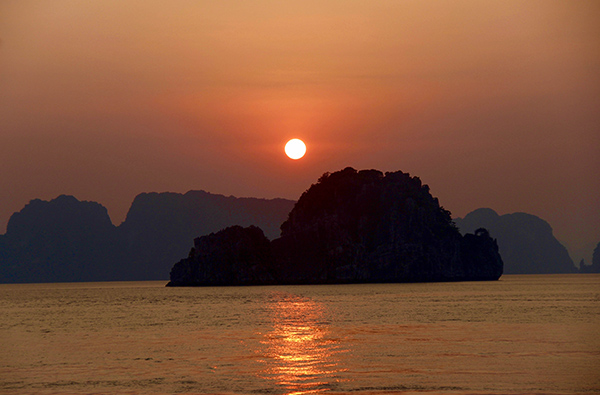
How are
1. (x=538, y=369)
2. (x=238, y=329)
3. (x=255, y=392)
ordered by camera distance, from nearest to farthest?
(x=255, y=392) < (x=538, y=369) < (x=238, y=329)

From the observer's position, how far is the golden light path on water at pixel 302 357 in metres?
46.5

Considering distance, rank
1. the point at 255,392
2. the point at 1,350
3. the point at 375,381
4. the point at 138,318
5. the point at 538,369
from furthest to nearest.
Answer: the point at 138,318
the point at 1,350
the point at 538,369
the point at 375,381
the point at 255,392

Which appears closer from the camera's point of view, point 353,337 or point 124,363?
point 124,363

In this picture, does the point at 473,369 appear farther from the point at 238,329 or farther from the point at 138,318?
the point at 138,318

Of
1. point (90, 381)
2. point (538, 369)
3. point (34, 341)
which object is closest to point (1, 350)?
point (34, 341)

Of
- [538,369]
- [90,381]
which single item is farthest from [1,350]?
[538,369]

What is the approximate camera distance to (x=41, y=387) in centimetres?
4747

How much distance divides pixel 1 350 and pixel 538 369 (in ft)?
158

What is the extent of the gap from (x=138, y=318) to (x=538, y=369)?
253 feet

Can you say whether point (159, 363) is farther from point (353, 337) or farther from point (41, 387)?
point (353, 337)

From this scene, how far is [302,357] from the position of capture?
59406 millimetres

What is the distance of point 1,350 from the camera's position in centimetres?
7000

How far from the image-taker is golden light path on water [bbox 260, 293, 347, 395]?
46550 millimetres

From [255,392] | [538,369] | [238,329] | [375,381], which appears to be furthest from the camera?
[238,329]
